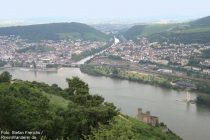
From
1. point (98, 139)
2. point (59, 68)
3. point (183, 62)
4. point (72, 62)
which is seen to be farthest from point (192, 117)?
point (72, 62)

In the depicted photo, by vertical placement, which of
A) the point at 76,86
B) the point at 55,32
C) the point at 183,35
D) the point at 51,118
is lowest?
the point at 55,32

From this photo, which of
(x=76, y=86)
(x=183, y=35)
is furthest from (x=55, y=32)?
(x=76, y=86)

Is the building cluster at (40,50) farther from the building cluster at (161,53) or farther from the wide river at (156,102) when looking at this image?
the wide river at (156,102)

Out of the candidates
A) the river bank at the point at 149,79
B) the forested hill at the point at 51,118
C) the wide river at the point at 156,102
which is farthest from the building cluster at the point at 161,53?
the forested hill at the point at 51,118

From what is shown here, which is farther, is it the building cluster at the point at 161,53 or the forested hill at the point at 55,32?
the forested hill at the point at 55,32

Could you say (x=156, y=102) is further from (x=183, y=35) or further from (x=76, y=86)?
(x=183, y=35)

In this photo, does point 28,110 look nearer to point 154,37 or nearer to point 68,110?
point 68,110

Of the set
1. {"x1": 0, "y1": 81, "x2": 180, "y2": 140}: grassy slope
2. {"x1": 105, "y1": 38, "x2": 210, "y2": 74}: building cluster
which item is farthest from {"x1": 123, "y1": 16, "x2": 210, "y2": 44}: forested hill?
{"x1": 0, "y1": 81, "x2": 180, "y2": 140}: grassy slope
